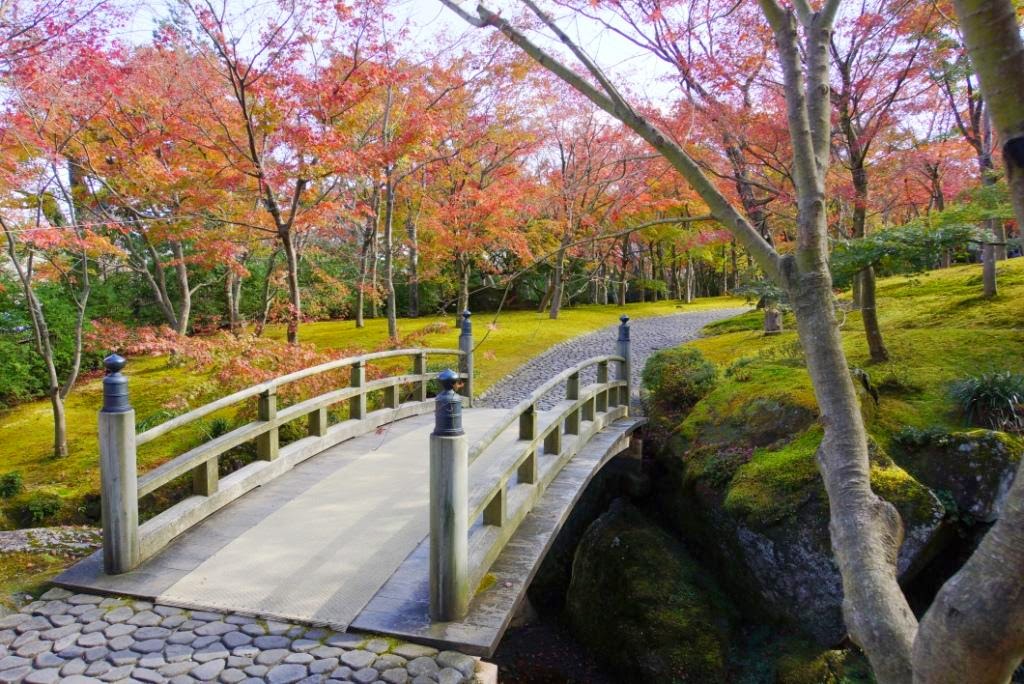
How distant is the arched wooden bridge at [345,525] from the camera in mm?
3758

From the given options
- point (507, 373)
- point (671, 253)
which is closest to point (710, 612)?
point (507, 373)

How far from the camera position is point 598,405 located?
27.6 ft

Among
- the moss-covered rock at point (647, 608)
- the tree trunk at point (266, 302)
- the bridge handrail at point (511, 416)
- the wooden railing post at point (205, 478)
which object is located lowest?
the moss-covered rock at point (647, 608)

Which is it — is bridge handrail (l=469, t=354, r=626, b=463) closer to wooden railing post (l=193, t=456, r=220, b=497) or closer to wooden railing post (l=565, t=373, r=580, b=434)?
wooden railing post (l=565, t=373, r=580, b=434)

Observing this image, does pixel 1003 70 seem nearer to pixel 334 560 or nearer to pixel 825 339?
pixel 825 339

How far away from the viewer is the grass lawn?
8.07 metres

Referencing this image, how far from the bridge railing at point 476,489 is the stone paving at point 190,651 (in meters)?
0.42

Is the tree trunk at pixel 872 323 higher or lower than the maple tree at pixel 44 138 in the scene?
lower

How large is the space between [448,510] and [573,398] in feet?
10.9

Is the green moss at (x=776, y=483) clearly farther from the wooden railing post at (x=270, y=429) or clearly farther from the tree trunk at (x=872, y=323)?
the wooden railing post at (x=270, y=429)

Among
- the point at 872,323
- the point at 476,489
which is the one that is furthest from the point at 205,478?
the point at 872,323

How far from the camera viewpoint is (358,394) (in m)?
7.41

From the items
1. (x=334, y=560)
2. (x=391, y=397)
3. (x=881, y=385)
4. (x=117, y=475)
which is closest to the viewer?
(x=117, y=475)

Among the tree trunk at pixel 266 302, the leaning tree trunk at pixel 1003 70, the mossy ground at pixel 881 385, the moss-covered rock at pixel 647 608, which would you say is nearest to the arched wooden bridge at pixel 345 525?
the moss-covered rock at pixel 647 608
